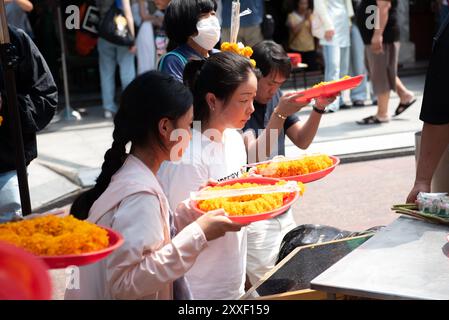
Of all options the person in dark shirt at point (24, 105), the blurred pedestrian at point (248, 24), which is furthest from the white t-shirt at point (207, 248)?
the blurred pedestrian at point (248, 24)

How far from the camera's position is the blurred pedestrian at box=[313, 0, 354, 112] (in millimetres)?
10312

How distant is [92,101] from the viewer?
39.7ft

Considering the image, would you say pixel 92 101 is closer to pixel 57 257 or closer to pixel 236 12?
pixel 236 12

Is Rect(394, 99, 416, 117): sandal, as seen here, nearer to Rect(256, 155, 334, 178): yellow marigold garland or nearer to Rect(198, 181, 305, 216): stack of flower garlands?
Rect(256, 155, 334, 178): yellow marigold garland

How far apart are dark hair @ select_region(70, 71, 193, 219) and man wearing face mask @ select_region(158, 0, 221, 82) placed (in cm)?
127

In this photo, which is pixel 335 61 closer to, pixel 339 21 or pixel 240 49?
pixel 339 21

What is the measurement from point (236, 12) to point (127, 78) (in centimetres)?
677

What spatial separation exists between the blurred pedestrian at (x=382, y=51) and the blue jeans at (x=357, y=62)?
125 centimetres

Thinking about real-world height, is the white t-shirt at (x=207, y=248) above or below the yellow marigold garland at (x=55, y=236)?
below

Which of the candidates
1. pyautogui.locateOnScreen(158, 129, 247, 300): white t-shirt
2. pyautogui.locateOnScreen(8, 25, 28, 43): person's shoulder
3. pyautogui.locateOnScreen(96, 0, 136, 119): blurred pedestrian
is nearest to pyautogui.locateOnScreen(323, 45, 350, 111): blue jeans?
pyautogui.locateOnScreen(96, 0, 136, 119): blurred pedestrian

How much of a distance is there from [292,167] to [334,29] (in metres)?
7.30

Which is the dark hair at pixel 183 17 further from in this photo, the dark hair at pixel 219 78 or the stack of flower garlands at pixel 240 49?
the dark hair at pixel 219 78

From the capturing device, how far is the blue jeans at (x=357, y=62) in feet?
36.1

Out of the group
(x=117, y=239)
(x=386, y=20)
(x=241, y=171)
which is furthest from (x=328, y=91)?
(x=386, y=20)
